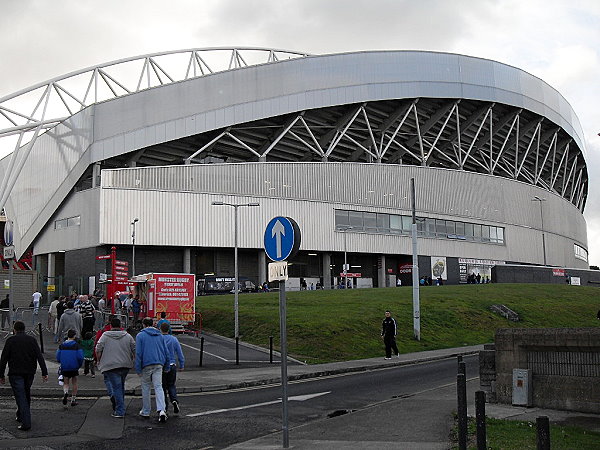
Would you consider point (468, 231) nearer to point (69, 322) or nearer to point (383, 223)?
point (383, 223)

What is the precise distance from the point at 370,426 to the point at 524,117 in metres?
85.5

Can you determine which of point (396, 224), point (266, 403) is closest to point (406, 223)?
point (396, 224)

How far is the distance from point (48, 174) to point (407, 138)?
132 feet

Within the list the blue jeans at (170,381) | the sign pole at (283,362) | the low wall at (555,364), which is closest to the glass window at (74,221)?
the blue jeans at (170,381)

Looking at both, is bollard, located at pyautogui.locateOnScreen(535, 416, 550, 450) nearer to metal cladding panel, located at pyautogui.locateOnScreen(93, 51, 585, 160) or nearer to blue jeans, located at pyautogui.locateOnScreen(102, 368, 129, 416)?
blue jeans, located at pyautogui.locateOnScreen(102, 368, 129, 416)

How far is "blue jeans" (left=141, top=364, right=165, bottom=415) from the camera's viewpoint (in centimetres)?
1234

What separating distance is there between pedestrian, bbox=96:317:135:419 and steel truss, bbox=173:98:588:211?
52023 mm

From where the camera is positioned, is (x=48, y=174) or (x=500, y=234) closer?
(x=48, y=174)

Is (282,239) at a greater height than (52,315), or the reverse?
(282,239)

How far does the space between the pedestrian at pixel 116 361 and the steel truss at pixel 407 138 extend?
52023 millimetres

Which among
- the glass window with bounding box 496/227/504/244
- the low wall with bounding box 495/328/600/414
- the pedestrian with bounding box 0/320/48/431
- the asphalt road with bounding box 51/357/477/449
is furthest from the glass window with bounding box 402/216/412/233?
the pedestrian with bounding box 0/320/48/431

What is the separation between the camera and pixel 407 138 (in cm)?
8325

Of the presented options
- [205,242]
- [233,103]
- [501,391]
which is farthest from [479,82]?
[501,391]

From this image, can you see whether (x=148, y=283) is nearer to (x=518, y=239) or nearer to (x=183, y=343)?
(x=183, y=343)
